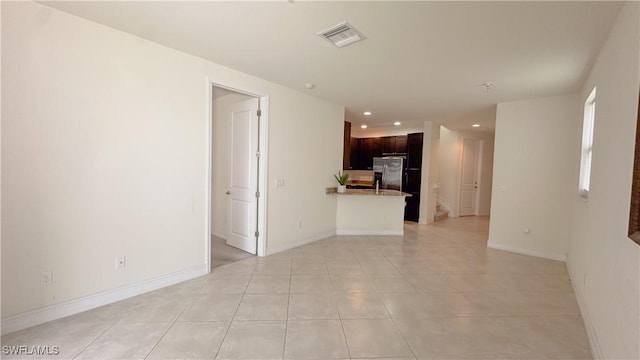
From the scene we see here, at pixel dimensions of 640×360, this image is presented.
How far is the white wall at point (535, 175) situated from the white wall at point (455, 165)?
3.37 m

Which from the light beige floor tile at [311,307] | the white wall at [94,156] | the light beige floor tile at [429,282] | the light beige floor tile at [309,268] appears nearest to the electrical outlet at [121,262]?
the white wall at [94,156]

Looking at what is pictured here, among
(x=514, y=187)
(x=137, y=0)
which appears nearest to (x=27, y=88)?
(x=137, y=0)

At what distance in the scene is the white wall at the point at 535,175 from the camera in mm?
4301

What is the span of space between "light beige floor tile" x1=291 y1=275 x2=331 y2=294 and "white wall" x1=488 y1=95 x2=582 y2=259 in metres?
3.52

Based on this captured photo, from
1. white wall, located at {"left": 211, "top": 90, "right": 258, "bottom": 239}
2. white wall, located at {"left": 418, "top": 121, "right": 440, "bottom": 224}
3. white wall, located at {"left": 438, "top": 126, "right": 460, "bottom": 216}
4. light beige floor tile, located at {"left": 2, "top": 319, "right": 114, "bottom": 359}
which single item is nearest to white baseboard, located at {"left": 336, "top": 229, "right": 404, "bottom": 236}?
white wall, located at {"left": 418, "top": 121, "right": 440, "bottom": 224}

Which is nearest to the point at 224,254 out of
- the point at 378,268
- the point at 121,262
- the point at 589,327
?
the point at 121,262

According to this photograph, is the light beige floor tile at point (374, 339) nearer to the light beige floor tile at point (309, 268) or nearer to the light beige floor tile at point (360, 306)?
the light beige floor tile at point (360, 306)

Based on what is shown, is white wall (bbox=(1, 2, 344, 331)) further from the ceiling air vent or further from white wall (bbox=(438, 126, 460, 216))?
white wall (bbox=(438, 126, 460, 216))

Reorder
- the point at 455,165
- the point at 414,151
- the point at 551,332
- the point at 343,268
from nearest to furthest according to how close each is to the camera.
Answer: the point at 551,332 < the point at 343,268 < the point at 414,151 < the point at 455,165

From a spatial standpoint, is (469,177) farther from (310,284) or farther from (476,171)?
(310,284)

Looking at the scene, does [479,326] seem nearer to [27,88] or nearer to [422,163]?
[27,88]

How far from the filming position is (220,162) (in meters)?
5.16

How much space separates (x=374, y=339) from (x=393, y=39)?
2.63m

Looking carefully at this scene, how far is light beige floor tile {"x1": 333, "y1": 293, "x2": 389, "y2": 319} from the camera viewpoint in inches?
101
